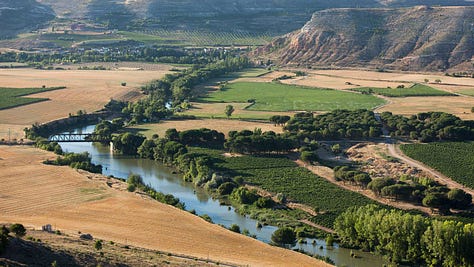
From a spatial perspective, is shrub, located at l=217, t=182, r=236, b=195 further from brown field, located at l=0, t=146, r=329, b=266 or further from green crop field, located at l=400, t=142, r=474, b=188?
green crop field, located at l=400, t=142, r=474, b=188

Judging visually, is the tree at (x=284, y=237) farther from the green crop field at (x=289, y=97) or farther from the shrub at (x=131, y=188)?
the green crop field at (x=289, y=97)

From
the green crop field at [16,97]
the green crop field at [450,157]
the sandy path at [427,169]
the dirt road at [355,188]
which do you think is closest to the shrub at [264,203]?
the dirt road at [355,188]

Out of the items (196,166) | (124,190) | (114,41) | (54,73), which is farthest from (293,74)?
(124,190)

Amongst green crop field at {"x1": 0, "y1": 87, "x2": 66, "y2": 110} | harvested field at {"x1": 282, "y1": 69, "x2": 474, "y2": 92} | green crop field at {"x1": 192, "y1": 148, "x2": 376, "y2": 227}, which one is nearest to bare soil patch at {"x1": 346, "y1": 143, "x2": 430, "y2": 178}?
green crop field at {"x1": 192, "y1": 148, "x2": 376, "y2": 227}

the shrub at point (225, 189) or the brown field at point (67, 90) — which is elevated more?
the brown field at point (67, 90)

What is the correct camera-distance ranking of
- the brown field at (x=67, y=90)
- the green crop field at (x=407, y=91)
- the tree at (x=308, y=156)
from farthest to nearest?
the green crop field at (x=407, y=91)
the brown field at (x=67, y=90)
the tree at (x=308, y=156)

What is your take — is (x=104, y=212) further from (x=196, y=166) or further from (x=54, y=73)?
(x=54, y=73)
